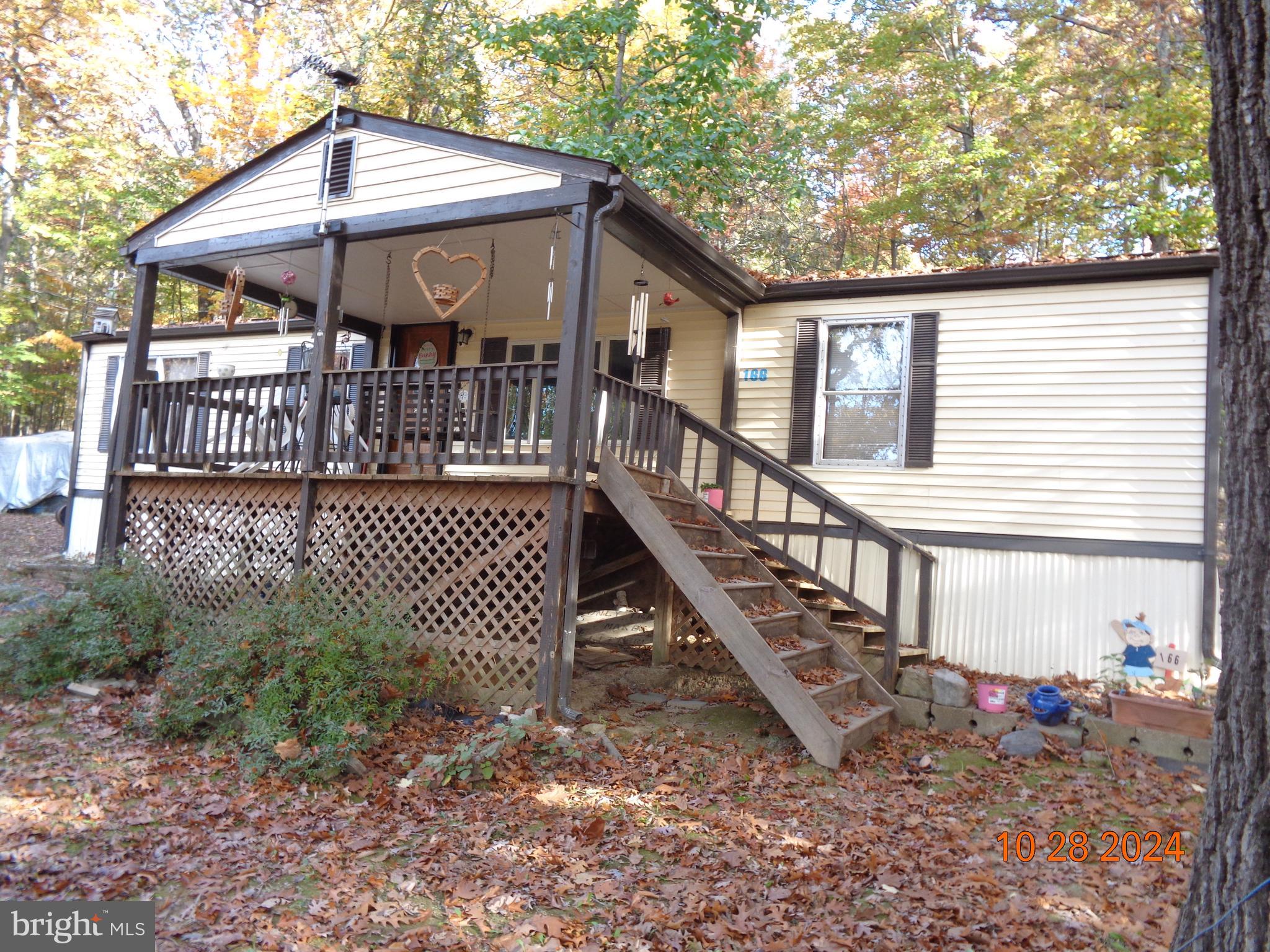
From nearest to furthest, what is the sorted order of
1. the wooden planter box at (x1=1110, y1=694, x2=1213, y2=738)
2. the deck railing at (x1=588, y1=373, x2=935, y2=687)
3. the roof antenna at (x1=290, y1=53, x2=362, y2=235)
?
the wooden planter box at (x1=1110, y1=694, x2=1213, y2=738) → the deck railing at (x1=588, y1=373, x2=935, y2=687) → the roof antenna at (x1=290, y1=53, x2=362, y2=235)

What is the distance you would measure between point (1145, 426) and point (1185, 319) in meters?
1.01

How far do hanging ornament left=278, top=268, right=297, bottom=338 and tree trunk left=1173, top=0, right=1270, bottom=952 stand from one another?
909 centimetres

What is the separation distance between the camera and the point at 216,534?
327 inches

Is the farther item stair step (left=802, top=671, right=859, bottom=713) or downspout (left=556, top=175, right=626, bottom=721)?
downspout (left=556, top=175, right=626, bottom=721)

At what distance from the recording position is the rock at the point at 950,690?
264 inches

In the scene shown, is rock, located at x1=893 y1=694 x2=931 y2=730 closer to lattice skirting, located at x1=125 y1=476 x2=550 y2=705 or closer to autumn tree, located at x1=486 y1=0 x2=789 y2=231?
lattice skirting, located at x1=125 y1=476 x2=550 y2=705

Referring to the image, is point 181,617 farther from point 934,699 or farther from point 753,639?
point 934,699

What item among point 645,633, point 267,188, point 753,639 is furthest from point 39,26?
point 753,639

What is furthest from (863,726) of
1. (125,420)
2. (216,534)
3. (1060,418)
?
(125,420)

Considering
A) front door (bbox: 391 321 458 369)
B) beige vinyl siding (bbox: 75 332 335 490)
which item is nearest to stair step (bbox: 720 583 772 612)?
front door (bbox: 391 321 458 369)

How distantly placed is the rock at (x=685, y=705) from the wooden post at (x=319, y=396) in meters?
3.49

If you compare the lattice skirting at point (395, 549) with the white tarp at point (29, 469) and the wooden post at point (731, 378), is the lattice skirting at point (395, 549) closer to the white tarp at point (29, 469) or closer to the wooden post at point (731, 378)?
the wooden post at point (731, 378)

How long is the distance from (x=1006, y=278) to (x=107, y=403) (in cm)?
1308

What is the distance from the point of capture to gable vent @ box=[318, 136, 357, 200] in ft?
26.2
